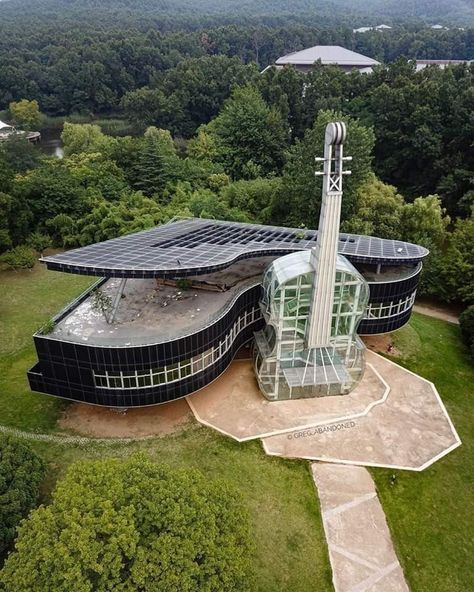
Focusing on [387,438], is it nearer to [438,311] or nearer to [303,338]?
[303,338]

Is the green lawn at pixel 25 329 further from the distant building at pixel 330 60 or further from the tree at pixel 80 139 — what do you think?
the distant building at pixel 330 60

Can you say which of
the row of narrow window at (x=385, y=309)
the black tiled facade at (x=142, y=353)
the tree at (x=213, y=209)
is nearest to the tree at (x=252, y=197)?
the tree at (x=213, y=209)

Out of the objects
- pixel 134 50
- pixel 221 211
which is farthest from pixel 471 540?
pixel 134 50

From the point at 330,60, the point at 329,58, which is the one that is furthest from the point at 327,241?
the point at 329,58

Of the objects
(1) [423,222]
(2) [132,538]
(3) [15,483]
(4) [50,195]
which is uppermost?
(4) [50,195]

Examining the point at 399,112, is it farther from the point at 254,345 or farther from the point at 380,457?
the point at 380,457

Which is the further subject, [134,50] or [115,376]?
[134,50]

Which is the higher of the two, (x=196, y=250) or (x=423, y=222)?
(x=196, y=250)
